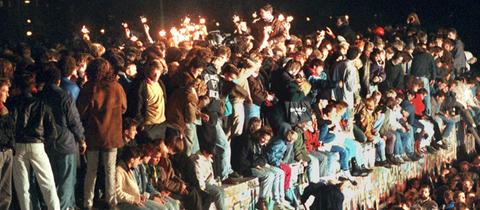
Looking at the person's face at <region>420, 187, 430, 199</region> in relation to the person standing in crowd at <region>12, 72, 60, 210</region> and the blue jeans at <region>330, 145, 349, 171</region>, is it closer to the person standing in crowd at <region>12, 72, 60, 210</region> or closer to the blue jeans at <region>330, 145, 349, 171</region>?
the blue jeans at <region>330, 145, 349, 171</region>

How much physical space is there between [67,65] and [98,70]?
14.1 inches

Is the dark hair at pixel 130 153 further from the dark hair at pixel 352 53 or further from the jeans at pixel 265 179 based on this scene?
the dark hair at pixel 352 53

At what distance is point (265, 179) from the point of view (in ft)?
46.1

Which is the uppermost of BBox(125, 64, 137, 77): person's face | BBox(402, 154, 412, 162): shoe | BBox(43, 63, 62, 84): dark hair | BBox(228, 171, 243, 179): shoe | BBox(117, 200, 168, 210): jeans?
BBox(125, 64, 137, 77): person's face

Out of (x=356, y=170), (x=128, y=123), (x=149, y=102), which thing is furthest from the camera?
(x=356, y=170)

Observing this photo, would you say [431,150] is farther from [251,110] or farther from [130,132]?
[130,132]

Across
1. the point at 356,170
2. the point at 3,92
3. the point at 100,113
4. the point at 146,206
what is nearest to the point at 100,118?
the point at 100,113

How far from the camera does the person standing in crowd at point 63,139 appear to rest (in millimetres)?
10375

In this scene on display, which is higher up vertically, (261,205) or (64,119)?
(64,119)

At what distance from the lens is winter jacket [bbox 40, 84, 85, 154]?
10.4 m

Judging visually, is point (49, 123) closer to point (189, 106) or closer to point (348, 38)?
point (189, 106)

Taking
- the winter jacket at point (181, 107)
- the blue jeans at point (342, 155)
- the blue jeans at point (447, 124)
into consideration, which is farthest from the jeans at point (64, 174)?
the blue jeans at point (447, 124)

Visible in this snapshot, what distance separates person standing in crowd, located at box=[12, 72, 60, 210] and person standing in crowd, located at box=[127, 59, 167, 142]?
1.56 meters

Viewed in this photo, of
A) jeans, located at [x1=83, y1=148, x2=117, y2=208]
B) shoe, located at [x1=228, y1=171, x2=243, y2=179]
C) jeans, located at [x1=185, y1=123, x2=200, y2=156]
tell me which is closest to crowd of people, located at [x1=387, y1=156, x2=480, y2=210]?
shoe, located at [x1=228, y1=171, x2=243, y2=179]
